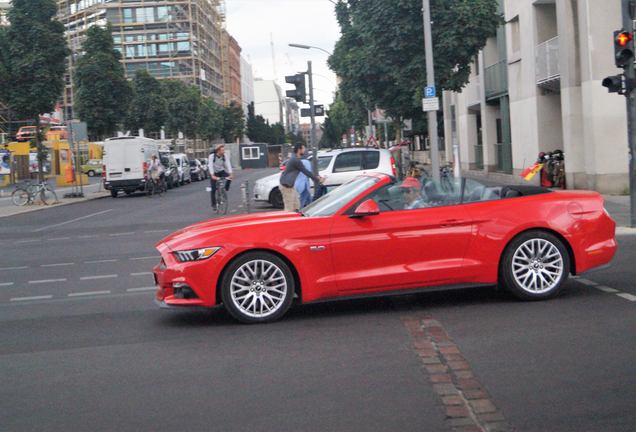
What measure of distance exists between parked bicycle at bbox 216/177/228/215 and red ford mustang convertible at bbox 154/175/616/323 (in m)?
15.2

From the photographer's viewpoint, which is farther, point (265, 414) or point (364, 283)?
point (364, 283)

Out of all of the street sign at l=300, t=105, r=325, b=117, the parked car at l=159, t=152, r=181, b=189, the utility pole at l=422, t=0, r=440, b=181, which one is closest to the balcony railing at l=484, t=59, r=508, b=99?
the utility pole at l=422, t=0, r=440, b=181

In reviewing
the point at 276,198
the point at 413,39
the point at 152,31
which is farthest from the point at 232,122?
the point at 276,198

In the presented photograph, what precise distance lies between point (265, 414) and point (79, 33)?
103m

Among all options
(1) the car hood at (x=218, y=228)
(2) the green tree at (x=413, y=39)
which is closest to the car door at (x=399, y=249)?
(1) the car hood at (x=218, y=228)

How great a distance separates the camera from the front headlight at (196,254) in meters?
7.93

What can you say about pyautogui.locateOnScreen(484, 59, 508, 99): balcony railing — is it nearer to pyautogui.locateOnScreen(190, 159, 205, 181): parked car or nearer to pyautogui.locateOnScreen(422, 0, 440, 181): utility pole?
pyautogui.locateOnScreen(422, 0, 440, 181): utility pole

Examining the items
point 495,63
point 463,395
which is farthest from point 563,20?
point 463,395

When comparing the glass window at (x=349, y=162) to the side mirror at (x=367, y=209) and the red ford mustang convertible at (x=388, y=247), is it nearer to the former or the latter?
the red ford mustang convertible at (x=388, y=247)

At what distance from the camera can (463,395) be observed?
550 centimetres

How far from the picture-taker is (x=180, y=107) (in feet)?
286

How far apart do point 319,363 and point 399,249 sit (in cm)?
199

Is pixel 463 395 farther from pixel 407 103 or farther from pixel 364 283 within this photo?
pixel 407 103

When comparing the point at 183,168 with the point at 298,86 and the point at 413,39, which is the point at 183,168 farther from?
the point at 298,86
